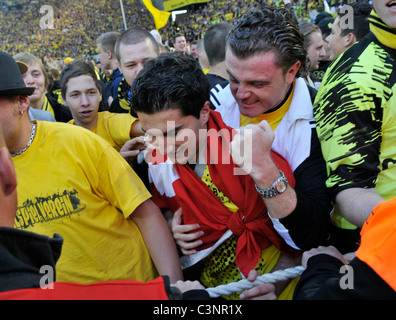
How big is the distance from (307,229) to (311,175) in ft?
0.87

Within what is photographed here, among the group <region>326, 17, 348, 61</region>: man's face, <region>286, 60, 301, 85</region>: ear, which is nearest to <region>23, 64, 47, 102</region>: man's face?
<region>286, 60, 301, 85</region>: ear

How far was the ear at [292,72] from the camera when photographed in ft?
5.87

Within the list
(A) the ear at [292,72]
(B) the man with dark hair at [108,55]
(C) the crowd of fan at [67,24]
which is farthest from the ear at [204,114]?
(C) the crowd of fan at [67,24]

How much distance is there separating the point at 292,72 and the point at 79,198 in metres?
1.24

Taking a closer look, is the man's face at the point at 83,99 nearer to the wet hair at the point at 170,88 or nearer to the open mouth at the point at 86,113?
the open mouth at the point at 86,113

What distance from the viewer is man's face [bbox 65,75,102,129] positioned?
288cm

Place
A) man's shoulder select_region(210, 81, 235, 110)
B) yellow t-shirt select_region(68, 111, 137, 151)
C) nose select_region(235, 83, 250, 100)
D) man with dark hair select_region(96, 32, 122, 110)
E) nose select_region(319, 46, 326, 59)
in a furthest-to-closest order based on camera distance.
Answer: man with dark hair select_region(96, 32, 122, 110)
nose select_region(319, 46, 326, 59)
yellow t-shirt select_region(68, 111, 137, 151)
man's shoulder select_region(210, 81, 235, 110)
nose select_region(235, 83, 250, 100)

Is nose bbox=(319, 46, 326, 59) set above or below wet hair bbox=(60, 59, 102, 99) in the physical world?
below

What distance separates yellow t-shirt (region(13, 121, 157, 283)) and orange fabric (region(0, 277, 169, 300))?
75 centimetres

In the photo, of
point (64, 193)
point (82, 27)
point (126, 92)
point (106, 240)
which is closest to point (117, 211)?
point (106, 240)

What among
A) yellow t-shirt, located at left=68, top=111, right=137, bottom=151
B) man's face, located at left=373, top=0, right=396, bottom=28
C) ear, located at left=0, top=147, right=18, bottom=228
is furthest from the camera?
yellow t-shirt, located at left=68, top=111, right=137, bottom=151

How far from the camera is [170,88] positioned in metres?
1.67

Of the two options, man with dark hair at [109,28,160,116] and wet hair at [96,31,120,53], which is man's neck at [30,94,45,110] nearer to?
man with dark hair at [109,28,160,116]

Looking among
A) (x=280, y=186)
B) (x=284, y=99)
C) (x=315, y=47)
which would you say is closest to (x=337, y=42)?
(x=315, y=47)
